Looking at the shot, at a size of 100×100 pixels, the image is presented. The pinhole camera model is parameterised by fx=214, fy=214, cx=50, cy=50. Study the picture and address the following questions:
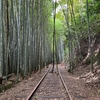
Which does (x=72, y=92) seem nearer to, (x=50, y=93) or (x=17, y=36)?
(x=50, y=93)

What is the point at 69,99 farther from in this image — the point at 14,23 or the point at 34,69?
the point at 34,69

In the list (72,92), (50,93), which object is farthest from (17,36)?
(72,92)

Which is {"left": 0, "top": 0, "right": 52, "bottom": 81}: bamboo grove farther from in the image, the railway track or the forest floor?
the railway track

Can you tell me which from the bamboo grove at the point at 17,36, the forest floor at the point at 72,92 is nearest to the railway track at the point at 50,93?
the forest floor at the point at 72,92

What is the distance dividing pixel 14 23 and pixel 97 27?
211 inches

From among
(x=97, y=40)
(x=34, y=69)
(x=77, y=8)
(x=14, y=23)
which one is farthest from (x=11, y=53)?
(x=77, y=8)

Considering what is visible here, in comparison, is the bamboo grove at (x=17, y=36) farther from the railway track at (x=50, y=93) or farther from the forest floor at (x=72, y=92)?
the railway track at (x=50, y=93)

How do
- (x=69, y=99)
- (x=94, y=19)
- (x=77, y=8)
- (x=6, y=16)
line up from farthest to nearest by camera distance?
1. (x=77, y=8)
2. (x=6, y=16)
3. (x=94, y=19)
4. (x=69, y=99)

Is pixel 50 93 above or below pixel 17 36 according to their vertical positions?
below

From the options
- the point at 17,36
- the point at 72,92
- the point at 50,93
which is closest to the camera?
the point at 50,93

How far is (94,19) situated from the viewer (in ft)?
37.9

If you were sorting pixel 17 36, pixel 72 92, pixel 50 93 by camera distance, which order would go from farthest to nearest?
1. pixel 17 36
2. pixel 72 92
3. pixel 50 93

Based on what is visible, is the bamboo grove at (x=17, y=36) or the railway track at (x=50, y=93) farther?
the bamboo grove at (x=17, y=36)

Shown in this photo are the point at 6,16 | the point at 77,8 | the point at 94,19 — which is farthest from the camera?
the point at 77,8
